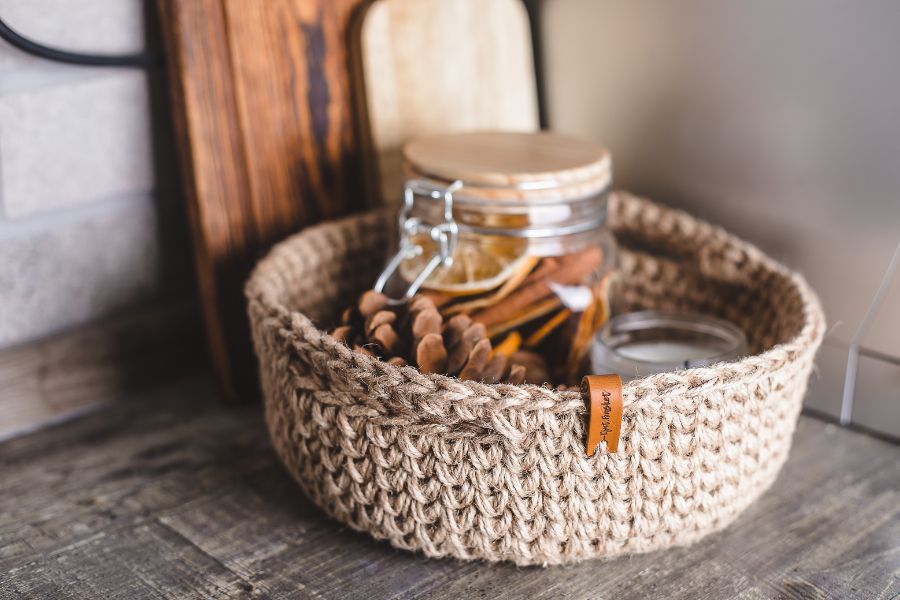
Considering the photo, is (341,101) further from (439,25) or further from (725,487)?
(725,487)

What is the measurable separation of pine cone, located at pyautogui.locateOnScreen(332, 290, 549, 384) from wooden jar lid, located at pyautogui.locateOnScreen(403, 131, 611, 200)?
0.09 meters

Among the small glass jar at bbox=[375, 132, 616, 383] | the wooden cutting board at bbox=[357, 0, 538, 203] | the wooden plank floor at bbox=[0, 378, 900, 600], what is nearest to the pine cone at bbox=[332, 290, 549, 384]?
the small glass jar at bbox=[375, 132, 616, 383]

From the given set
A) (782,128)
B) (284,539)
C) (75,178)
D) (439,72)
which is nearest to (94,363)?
(75,178)

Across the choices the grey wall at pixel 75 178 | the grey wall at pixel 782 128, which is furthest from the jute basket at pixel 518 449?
the grey wall at pixel 75 178

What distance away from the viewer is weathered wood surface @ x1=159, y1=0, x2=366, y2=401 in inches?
27.8

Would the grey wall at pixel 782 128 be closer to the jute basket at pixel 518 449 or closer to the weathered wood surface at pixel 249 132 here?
the jute basket at pixel 518 449

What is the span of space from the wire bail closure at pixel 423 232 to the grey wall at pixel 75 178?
9.8 inches

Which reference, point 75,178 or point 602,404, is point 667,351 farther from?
point 75,178

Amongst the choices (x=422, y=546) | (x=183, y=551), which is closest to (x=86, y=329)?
(x=183, y=551)

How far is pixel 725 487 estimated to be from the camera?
547mm

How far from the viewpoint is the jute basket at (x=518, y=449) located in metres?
0.49

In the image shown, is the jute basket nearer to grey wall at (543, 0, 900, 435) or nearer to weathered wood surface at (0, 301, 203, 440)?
grey wall at (543, 0, 900, 435)

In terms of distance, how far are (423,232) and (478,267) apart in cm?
5

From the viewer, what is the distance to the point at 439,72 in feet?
2.70
